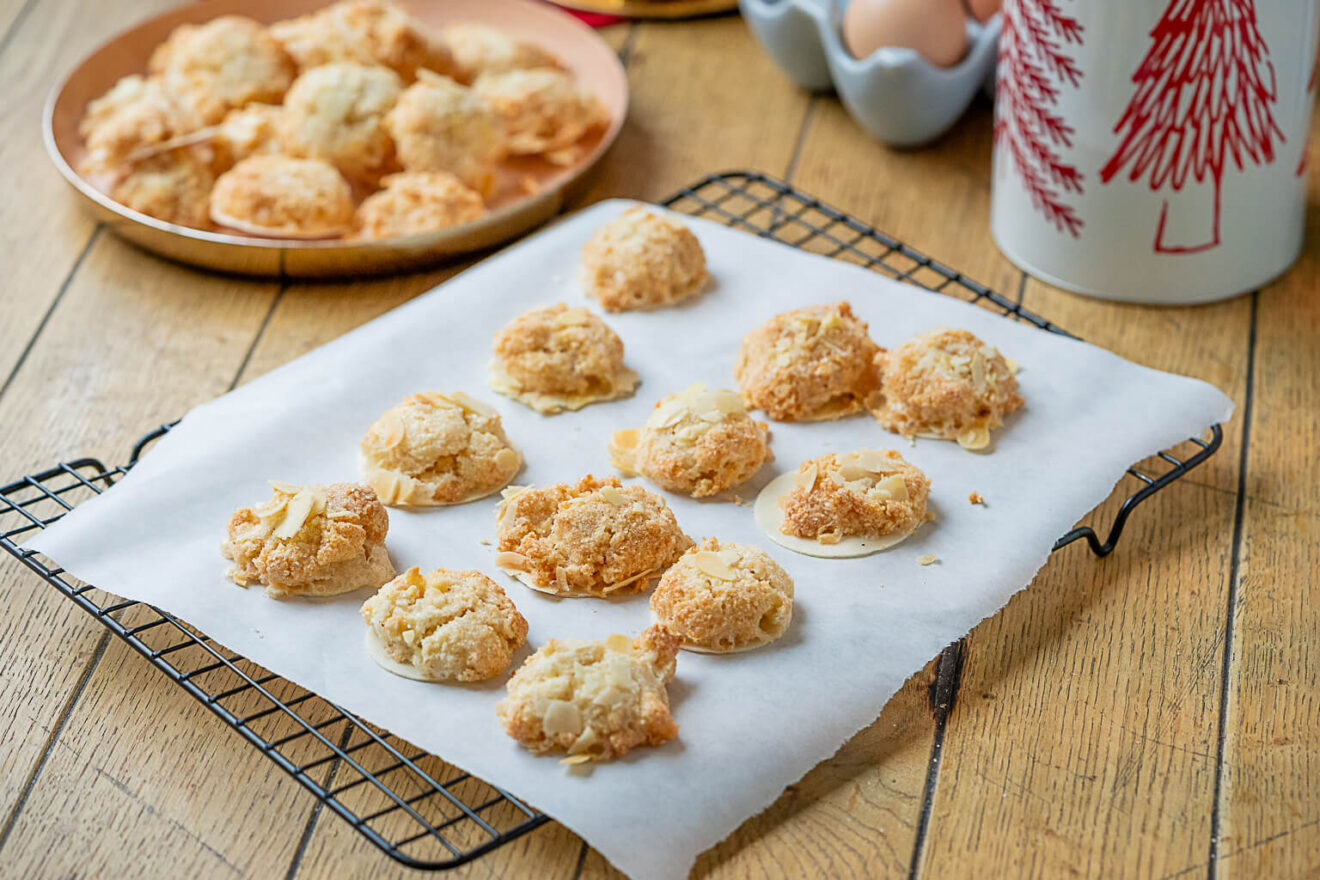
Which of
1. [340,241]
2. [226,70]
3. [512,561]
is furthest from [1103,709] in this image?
[226,70]

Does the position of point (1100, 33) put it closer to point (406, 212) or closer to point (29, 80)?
point (406, 212)

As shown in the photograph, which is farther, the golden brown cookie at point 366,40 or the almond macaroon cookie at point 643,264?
the golden brown cookie at point 366,40

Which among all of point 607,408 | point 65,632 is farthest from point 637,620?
point 65,632

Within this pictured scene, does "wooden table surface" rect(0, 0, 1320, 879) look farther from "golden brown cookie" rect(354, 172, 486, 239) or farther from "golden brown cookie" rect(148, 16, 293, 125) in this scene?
"golden brown cookie" rect(148, 16, 293, 125)

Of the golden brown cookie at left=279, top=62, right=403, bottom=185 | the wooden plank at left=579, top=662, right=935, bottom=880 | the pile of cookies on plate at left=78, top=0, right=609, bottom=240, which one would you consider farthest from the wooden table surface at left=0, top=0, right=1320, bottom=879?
the golden brown cookie at left=279, top=62, right=403, bottom=185

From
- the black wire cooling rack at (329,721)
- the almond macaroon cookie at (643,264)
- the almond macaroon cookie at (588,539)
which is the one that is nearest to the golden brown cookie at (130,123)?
the black wire cooling rack at (329,721)

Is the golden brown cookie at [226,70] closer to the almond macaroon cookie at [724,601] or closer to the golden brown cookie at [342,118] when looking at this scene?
the golden brown cookie at [342,118]
